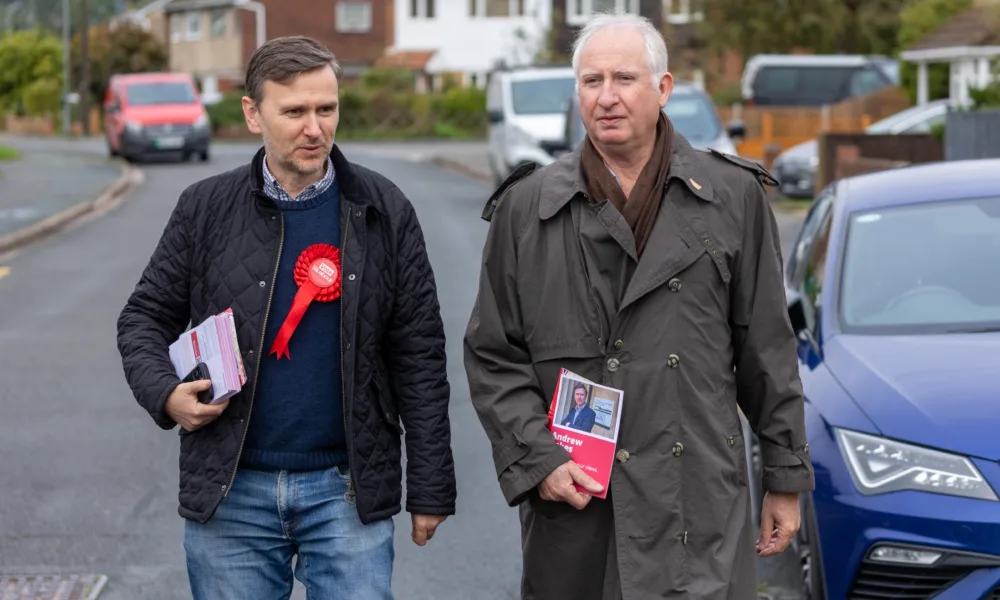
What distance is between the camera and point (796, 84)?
1538 inches

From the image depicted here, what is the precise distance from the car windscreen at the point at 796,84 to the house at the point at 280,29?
3770cm

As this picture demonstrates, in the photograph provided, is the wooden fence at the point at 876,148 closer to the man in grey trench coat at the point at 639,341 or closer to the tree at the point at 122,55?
the man in grey trench coat at the point at 639,341

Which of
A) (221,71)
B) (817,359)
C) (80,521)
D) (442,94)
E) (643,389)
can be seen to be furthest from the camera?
(221,71)

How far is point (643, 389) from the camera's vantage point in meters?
3.43

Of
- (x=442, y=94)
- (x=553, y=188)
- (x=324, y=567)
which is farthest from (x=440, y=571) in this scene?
(x=442, y=94)

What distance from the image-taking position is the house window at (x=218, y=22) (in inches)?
3140

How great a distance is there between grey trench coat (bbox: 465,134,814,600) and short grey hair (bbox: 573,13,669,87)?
20cm

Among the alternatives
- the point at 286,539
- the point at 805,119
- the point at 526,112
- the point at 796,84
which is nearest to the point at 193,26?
the point at 796,84

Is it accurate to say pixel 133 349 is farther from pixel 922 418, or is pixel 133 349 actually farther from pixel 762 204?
pixel 922 418

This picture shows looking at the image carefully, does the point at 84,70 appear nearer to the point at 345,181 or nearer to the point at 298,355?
the point at 345,181

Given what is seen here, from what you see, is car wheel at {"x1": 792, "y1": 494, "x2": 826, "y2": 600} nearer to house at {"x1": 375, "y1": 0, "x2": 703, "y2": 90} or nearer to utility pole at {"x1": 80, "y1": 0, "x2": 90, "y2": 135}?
utility pole at {"x1": 80, "y1": 0, "x2": 90, "y2": 135}

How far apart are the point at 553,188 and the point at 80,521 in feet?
12.7

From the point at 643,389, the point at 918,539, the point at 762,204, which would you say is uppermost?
the point at 762,204

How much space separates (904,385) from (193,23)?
271ft
